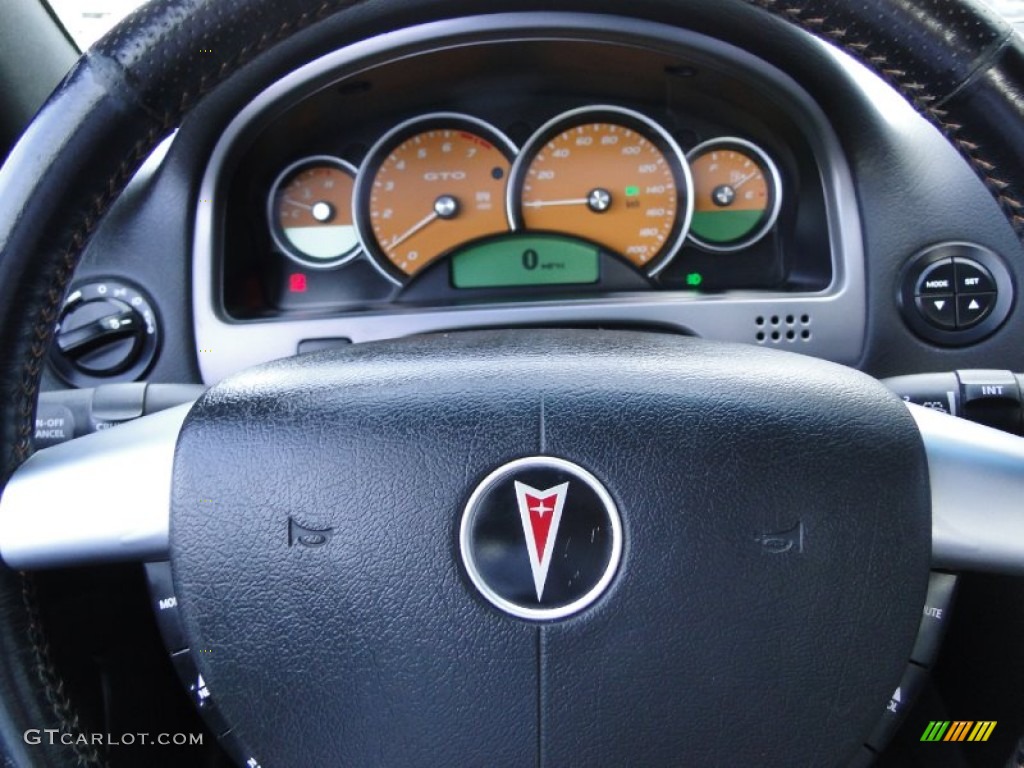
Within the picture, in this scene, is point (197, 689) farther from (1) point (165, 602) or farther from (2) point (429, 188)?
(2) point (429, 188)

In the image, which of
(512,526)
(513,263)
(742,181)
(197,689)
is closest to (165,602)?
(197,689)

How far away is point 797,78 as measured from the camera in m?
1.57

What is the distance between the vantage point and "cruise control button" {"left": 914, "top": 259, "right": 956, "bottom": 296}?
1.48 meters

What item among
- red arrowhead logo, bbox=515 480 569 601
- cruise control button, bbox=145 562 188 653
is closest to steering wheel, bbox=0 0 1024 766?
red arrowhead logo, bbox=515 480 569 601

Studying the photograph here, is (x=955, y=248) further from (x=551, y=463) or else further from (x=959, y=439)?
(x=551, y=463)

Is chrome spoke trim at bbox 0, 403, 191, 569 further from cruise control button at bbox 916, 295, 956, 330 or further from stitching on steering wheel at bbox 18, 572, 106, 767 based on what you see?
cruise control button at bbox 916, 295, 956, 330

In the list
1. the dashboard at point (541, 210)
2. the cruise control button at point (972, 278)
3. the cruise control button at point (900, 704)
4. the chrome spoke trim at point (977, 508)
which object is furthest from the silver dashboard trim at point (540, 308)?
the chrome spoke trim at point (977, 508)

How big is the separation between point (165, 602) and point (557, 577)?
0.46 metres

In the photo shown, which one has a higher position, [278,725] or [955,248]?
[955,248]

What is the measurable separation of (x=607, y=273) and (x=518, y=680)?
1249mm

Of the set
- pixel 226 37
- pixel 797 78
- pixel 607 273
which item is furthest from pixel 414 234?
pixel 226 37

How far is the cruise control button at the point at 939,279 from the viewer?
4.86ft

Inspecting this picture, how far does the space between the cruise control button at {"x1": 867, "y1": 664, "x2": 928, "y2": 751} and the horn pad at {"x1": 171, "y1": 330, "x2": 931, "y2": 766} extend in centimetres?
20

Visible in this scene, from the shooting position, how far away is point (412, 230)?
1.94m
